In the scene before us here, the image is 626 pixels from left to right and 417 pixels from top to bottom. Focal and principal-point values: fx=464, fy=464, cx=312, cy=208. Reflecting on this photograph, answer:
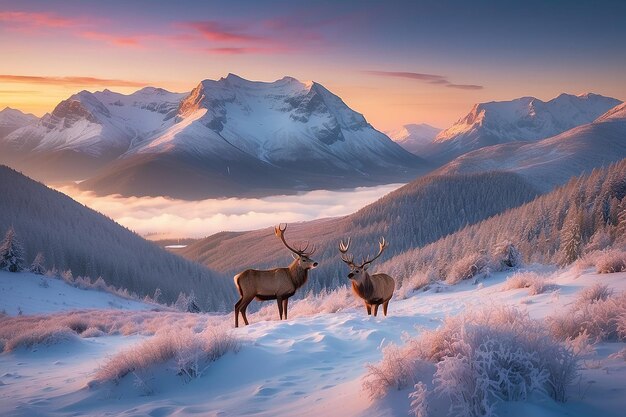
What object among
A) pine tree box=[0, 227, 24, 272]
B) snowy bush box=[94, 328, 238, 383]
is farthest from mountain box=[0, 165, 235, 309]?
snowy bush box=[94, 328, 238, 383]

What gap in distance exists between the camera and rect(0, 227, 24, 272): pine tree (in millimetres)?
41438

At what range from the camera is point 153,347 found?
8.02m

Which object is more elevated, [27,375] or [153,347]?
[153,347]

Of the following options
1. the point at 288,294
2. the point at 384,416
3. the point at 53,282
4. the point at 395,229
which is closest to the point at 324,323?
the point at 288,294

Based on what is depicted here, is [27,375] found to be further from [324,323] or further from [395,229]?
[395,229]

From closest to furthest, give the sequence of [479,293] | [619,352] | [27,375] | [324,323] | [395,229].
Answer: [619,352]
[27,375]
[324,323]
[479,293]
[395,229]

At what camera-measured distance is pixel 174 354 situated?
26.3 ft

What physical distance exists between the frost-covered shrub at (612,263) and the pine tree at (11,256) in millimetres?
45495

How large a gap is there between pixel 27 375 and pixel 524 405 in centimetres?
963

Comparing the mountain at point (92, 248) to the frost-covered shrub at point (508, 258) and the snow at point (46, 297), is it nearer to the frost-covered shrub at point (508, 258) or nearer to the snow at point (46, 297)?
the snow at point (46, 297)

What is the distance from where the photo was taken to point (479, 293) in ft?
50.9

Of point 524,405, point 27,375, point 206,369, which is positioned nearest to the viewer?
point 524,405

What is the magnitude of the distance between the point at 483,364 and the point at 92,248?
101 meters

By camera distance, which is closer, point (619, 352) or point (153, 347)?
point (619, 352)
